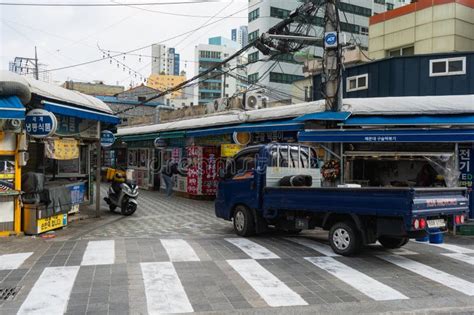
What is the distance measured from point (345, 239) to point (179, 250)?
10.7 ft

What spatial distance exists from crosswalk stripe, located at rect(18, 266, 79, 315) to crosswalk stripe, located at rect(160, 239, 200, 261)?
1801 mm

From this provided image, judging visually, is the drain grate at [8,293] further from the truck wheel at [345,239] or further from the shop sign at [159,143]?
the shop sign at [159,143]

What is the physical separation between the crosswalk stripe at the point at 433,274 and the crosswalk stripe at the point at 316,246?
3.17 feet

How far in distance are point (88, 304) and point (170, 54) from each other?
2616 centimetres

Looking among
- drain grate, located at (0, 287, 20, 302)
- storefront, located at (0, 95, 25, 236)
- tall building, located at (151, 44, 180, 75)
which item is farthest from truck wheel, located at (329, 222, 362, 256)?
tall building, located at (151, 44, 180, 75)

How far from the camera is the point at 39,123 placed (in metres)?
10.0

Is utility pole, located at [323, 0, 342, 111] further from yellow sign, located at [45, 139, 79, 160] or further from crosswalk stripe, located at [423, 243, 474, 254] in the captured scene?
yellow sign, located at [45, 139, 79, 160]

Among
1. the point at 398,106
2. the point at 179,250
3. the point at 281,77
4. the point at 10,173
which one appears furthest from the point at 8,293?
the point at 281,77

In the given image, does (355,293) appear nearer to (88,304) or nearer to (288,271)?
(288,271)

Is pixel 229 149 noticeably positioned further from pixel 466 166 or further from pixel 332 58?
pixel 466 166

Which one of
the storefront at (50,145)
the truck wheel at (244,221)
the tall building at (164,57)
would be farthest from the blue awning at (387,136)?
the tall building at (164,57)

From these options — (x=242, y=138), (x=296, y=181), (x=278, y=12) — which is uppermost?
(x=278, y=12)

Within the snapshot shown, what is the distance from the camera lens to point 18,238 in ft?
32.2

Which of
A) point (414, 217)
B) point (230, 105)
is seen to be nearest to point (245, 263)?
point (414, 217)
